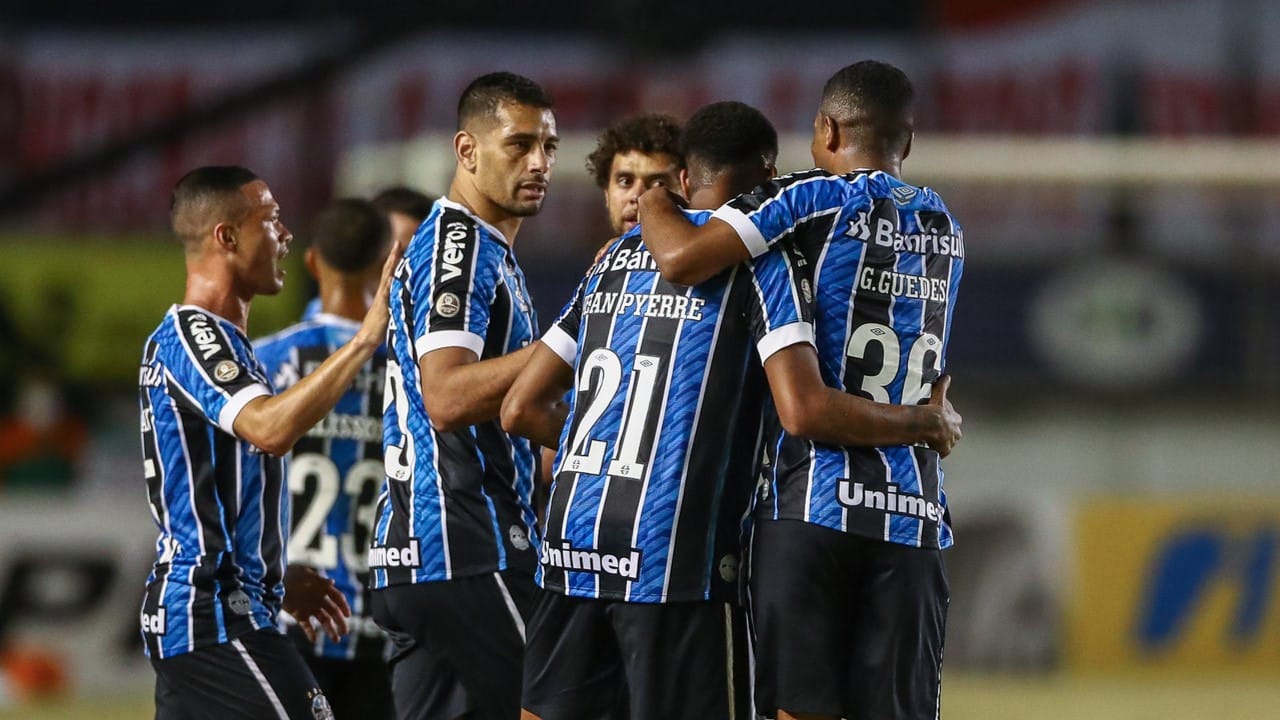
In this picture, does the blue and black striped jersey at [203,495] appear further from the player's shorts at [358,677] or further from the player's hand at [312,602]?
the player's shorts at [358,677]

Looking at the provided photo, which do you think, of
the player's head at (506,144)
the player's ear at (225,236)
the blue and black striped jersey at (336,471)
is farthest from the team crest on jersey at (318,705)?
the player's head at (506,144)

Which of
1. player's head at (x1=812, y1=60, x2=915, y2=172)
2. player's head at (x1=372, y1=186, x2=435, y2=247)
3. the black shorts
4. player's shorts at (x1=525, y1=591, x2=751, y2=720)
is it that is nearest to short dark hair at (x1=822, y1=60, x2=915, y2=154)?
player's head at (x1=812, y1=60, x2=915, y2=172)

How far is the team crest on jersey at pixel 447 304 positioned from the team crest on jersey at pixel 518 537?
2.02 feet

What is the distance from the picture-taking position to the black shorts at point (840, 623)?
4.24 m

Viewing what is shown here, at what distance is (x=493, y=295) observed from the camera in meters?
4.74

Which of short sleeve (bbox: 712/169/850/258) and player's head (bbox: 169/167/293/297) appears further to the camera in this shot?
player's head (bbox: 169/167/293/297)

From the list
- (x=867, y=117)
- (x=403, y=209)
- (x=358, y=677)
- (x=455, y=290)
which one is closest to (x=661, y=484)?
(x=455, y=290)

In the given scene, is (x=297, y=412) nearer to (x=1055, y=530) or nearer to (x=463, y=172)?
(x=463, y=172)

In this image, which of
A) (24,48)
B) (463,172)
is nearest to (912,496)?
(463,172)

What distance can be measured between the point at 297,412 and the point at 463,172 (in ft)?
2.80

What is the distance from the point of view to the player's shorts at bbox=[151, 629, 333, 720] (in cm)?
469

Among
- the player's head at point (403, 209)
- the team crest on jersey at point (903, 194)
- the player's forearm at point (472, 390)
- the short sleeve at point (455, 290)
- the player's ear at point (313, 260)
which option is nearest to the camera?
the team crest on jersey at point (903, 194)

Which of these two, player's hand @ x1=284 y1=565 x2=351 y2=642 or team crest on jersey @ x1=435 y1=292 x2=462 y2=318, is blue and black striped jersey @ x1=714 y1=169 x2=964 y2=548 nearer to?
team crest on jersey @ x1=435 y1=292 x2=462 y2=318

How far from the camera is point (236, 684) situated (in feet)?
15.4
